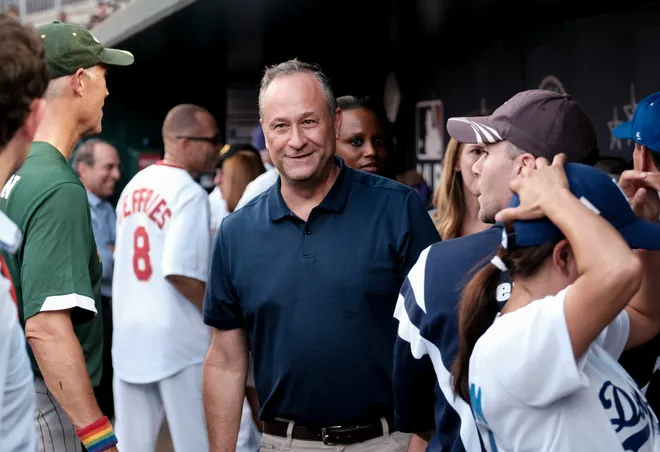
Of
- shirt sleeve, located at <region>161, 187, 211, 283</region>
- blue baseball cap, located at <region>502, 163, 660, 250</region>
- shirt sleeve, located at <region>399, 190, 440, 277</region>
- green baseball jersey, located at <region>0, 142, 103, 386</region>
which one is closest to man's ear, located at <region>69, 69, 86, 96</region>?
green baseball jersey, located at <region>0, 142, 103, 386</region>

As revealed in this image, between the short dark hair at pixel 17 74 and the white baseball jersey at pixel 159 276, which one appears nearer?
the short dark hair at pixel 17 74

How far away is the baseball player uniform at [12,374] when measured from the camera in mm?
1914

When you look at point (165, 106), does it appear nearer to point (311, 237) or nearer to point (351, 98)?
point (351, 98)

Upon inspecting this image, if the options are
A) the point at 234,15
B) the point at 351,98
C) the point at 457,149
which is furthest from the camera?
the point at 234,15

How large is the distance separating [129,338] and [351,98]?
177 cm

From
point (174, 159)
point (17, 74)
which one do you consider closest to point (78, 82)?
point (17, 74)

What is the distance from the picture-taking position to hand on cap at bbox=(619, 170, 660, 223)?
2795 millimetres

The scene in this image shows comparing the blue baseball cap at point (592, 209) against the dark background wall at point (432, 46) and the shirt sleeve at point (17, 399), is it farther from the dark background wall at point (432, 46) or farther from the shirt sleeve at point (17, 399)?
the dark background wall at point (432, 46)

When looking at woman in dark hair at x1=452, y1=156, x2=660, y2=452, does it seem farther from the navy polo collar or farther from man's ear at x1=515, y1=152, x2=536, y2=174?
the navy polo collar

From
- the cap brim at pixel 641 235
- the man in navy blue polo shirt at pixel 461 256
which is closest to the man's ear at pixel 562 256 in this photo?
the cap brim at pixel 641 235

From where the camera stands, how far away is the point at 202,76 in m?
13.6

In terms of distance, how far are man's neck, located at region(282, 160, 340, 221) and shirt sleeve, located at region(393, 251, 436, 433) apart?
0.82 m

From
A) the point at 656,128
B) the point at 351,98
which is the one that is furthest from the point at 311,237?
the point at 351,98

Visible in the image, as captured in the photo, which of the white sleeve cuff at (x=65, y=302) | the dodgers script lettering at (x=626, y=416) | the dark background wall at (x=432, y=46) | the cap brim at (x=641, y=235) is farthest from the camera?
the dark background wall at (x=432, y=46)
